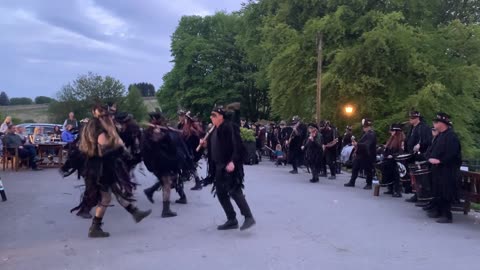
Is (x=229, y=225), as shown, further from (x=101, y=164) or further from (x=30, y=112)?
(x=30, y=112)

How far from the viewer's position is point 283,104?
3186 centimetres

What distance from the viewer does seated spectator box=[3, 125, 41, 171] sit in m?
17.9

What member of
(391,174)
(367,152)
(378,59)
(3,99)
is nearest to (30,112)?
(3,99)

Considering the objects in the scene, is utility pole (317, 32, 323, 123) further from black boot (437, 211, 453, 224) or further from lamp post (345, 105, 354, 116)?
black boot (437, 211, 453, 224)

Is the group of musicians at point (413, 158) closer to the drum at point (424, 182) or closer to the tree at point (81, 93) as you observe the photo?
the drum at point (424, 182)

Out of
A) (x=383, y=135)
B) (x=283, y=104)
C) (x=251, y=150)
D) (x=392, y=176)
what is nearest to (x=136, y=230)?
(x=392, y=176)

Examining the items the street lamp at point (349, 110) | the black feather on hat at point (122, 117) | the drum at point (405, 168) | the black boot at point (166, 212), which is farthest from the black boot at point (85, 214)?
the street lamp at point (349, 110)

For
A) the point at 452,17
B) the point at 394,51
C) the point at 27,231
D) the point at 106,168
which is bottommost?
the point at 27,231

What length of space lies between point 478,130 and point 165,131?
1172 inches

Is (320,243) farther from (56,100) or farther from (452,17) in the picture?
(56,100)

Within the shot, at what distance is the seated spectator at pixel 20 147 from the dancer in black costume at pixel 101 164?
10.9m

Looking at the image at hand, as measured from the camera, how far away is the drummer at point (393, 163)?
12891mm

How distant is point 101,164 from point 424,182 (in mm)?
5701

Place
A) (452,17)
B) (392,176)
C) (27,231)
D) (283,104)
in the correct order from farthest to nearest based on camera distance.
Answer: (452,17) < (283,104) < (392,176) < (27,231)
